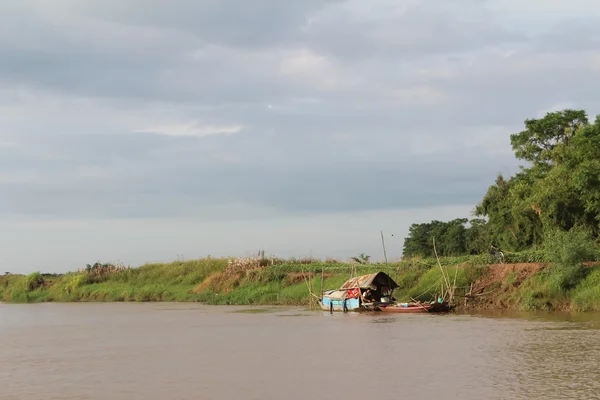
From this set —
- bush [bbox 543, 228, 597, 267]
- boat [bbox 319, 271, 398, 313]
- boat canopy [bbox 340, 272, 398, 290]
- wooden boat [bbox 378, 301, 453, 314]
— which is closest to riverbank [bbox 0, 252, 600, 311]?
bush [bbox 543, 228, 597, 267]

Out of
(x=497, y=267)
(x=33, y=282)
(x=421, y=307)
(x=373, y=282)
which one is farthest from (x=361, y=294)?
(x=33, y=282)

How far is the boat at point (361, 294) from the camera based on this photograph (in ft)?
93.2

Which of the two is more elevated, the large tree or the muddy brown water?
the large tree

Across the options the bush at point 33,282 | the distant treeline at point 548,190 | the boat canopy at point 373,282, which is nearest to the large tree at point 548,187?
the distant treeline at point 548,190

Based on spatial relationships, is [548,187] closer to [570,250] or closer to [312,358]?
[570,250]

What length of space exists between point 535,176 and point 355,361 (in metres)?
24.4

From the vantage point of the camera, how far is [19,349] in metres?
19.9

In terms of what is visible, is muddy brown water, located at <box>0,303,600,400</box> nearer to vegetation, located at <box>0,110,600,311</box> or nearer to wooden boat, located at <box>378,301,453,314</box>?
wooden boat, located at <box>378,301,453,314</box>

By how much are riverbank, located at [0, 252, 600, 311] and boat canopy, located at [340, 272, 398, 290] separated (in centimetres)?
125

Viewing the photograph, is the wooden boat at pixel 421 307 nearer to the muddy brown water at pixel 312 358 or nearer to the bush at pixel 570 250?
the muddy brown water at pixel 312 358

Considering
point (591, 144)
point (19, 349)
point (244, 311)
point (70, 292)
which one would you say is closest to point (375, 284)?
point (244, 311)

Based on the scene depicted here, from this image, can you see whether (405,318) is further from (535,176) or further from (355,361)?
(535,176)

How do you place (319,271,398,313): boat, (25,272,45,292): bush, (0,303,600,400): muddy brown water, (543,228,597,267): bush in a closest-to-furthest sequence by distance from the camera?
(0,303,600,400): muddy brown water → (543,228,597,267): bush → (319,271,398,313): boat → (25,272,45,292): bush

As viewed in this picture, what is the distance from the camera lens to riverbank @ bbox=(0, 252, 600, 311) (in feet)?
83.6
